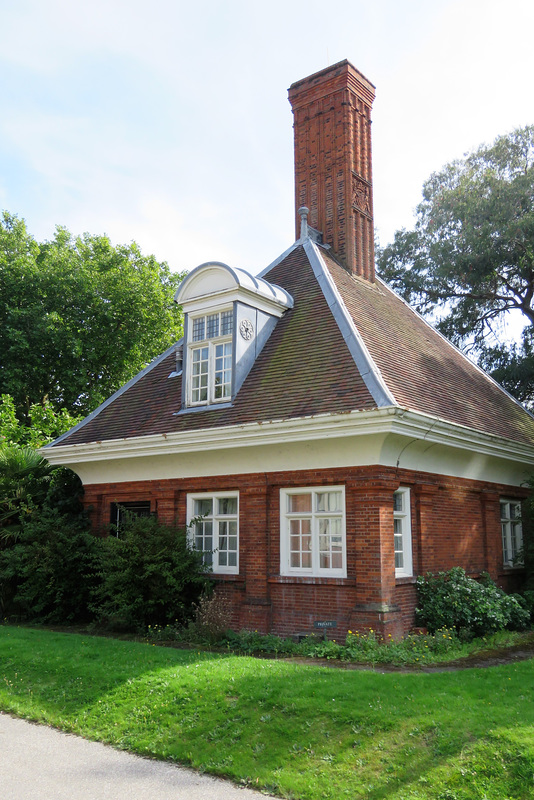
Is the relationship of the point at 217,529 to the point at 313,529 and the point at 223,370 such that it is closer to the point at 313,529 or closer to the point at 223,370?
the point at 313,529

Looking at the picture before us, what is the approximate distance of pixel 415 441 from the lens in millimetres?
12273

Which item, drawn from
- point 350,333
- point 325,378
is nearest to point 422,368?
point 350,333

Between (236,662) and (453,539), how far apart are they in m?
6.31

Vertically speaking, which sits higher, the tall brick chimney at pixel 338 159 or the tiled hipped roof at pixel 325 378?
the tall brick chimney at pixel 338 159

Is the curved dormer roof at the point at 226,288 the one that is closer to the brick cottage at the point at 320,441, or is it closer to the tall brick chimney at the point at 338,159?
the brick cottage at the point at 320,441

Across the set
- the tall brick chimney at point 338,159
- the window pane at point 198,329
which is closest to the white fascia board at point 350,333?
the tall brick chimney at point 338,159

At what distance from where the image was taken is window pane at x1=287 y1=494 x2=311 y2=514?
12.7 meters

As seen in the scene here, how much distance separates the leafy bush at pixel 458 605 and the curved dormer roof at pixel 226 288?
21.2ft

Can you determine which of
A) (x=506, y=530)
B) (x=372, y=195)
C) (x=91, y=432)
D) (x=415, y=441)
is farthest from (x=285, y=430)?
(x=372, y=195)

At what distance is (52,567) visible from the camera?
47.2 ft

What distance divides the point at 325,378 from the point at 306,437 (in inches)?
53.1

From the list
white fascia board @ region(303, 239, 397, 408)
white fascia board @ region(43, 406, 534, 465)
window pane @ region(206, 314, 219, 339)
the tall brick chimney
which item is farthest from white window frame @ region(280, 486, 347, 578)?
the tall brick chimney

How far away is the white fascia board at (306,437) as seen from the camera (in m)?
11.2

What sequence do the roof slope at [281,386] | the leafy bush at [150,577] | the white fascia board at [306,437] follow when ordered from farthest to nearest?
the leafy bush at [150,577], the roof slope at [281,386], the white fascia board at [306,437]
